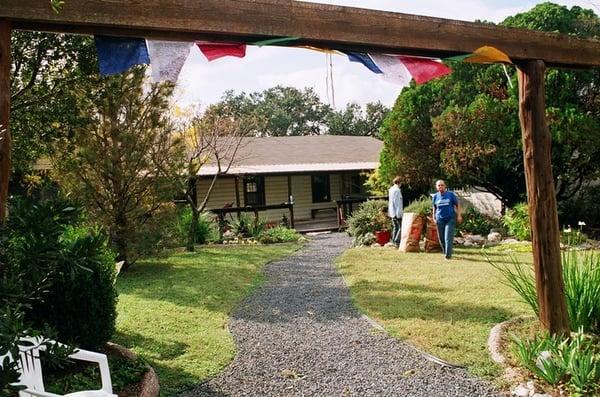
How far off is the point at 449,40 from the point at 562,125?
10710 millimetres

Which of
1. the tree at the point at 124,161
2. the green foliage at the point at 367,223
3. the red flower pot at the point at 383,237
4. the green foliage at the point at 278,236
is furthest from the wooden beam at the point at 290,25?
the green foliage at the point at 278,236

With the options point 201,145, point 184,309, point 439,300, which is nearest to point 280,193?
point 201,145

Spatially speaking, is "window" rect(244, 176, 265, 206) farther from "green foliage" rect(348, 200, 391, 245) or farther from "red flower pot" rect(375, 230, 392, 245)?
"red flower pot" rect(375, 230, 392, 245)

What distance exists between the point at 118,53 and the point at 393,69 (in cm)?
216

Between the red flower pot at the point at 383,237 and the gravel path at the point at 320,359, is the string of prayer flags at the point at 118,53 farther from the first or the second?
the red flower pot at the point at 383,237

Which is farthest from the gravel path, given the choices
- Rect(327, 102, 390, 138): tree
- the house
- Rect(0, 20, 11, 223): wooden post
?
Rect(327, 102, 390, 138): tree

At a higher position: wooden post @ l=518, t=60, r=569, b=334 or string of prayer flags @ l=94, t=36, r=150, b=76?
string of prayer flags @ l=94, t=36, r=150, b=76

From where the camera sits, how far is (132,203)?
10.9 meters

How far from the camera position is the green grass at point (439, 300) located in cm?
522

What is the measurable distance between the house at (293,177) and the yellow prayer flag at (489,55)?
642 inches

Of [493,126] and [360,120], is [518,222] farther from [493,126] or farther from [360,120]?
[360,120]

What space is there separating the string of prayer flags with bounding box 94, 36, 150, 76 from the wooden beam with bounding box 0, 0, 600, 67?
0.07 m

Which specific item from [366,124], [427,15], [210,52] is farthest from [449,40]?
[366,124]

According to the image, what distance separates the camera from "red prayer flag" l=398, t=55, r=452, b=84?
434cm
